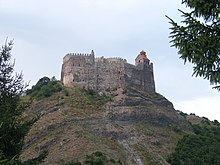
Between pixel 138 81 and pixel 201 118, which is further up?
pixel 138 81

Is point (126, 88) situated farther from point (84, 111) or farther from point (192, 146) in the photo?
point (192, 146)

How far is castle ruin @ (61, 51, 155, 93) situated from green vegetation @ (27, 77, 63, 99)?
1877 millimetres

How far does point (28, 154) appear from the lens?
53.2m

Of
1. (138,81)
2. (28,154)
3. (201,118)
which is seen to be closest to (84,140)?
(28,154)

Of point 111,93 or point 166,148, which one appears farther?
point 111,93

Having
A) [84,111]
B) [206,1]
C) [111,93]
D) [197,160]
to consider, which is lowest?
[197,160]

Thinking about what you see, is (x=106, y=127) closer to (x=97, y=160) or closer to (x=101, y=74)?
(x=97, y=160)

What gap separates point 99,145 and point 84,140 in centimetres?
230

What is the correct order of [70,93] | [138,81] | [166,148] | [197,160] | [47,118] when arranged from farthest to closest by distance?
[138,81] < [70,93] < [47,118] < [166,148] < [197,160]

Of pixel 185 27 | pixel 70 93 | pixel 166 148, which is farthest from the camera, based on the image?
pixel 70 93

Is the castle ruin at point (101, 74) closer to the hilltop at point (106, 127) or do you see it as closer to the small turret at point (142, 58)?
the hilltop at point (106, 127)

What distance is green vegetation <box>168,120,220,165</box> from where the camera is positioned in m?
52.9

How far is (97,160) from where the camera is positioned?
46562mm

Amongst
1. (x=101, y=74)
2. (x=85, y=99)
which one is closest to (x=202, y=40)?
(x=85, y=99)
